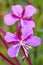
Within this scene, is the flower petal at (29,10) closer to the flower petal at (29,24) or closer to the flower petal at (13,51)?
the flower petal at (29,24)

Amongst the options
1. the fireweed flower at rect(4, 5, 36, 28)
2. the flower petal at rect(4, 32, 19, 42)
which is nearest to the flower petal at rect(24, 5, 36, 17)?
the fireweed flower at rect(4, 5, 36, 28)

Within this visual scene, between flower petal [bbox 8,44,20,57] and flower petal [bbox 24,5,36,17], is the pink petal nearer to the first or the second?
flower petal [bbox 24,5,36,17]

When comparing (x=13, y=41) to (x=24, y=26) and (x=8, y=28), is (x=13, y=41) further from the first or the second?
(x=8, y=28)

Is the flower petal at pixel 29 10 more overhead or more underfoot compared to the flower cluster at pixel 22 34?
more overhead

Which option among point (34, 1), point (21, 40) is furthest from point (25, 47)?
point (34, 1)

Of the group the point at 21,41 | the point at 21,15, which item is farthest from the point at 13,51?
the point at 21,15

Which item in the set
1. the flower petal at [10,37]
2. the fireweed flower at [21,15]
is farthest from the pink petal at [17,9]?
the flower petal at [10,37]

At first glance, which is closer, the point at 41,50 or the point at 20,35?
the point at 20,35

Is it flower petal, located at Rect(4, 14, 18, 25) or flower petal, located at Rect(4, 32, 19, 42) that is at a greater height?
flower petal, located at Rect(4, 14, 18, 25)
